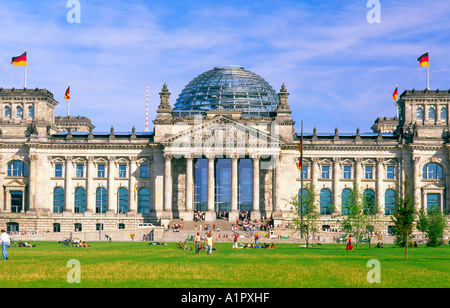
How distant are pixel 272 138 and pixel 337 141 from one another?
39.0ft

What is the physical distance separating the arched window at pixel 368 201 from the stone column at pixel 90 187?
Result: 146 ft

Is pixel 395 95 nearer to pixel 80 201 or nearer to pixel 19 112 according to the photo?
pixel 80 201

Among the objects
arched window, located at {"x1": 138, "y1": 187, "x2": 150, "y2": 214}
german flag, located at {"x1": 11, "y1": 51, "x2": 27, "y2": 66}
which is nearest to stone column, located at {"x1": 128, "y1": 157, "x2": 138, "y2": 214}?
arched window, located at {"x1": 138, "y1": 187, "x2": 150, "y2": 214}

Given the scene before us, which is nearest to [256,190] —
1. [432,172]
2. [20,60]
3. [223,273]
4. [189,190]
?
[189,190]

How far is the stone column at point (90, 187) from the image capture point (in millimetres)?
117125

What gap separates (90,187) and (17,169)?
12.8m

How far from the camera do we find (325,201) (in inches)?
4611

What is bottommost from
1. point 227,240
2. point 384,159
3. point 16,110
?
point 227,240

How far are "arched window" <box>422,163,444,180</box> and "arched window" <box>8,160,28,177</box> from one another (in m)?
66.5

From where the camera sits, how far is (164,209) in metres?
114

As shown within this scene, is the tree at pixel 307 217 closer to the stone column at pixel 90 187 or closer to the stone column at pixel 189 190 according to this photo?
the stone column at pixel 189 190
